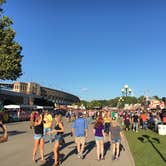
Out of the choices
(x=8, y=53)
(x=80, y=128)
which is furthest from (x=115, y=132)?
(x=8, y=53)

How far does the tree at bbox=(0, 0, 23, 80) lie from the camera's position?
37812 mm

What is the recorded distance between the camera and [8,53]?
135 feet

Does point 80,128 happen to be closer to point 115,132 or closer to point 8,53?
point 115,132

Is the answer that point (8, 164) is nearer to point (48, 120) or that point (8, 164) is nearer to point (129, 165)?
point (129, 165)

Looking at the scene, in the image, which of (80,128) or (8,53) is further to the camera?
(8,53)

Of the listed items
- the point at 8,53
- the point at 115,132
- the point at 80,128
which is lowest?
the point at 115,132

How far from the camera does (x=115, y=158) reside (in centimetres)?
1249

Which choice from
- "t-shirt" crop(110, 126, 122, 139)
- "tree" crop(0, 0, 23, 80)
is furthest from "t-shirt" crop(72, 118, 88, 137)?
"tree" crop(0, 0, 23, 80)

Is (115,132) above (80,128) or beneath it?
beneath

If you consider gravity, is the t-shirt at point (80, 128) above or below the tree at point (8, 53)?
below

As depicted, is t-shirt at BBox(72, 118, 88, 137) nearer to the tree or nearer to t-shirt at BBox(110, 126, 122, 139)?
t-shirt at BBox(110, 126, 122, 139)

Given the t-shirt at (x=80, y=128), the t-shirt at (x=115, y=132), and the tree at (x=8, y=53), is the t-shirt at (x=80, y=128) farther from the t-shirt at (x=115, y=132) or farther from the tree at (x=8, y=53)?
the tree at (x=8, y=53)

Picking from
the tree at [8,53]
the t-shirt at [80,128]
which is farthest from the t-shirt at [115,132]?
the tree at [8,53]

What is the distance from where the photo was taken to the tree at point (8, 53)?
3781 centimetres
